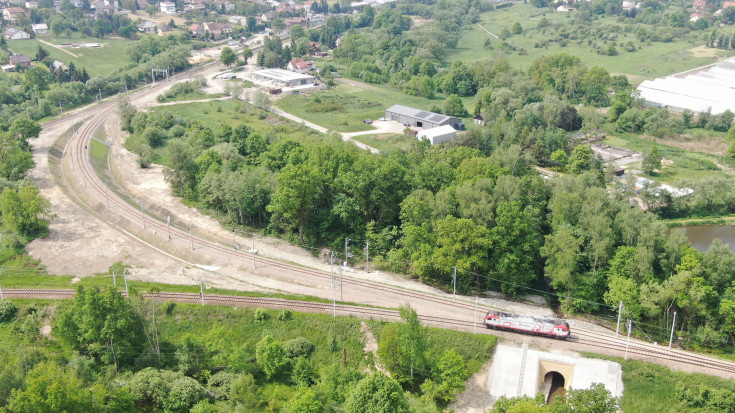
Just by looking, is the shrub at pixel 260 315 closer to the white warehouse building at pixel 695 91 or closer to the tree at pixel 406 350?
the tree at pixel 406 350

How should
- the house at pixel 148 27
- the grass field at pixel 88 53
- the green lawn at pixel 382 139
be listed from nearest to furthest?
1. the green lawn at pixel 382 139
2. the grass field at pixel 88 53
3. the house at pixel 148 27

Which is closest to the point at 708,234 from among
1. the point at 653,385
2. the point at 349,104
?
the point at 653,385

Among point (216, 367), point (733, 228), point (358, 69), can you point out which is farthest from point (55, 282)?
point (358, 69)

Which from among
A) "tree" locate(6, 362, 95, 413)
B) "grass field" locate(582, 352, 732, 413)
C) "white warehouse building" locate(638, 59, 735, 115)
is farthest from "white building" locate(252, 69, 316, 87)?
"grass field" locate(582, 352, 732, 413)

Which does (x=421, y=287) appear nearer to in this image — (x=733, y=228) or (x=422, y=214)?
(x=422, y=214)

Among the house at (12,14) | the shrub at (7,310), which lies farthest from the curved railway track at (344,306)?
the house at (12,14)
